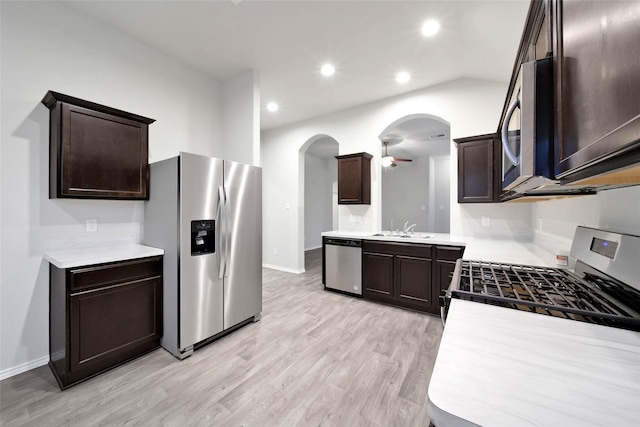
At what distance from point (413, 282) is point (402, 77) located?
2.71 meters

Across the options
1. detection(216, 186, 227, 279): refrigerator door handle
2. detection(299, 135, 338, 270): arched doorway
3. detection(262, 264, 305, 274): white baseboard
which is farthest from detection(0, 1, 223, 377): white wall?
detection(299, 135, 338, 270): arched doorway

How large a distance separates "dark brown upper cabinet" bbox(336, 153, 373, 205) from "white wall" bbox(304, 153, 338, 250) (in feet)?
11.2

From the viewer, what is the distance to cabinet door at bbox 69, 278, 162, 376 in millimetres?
1798

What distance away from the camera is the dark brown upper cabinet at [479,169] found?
2.84 meters

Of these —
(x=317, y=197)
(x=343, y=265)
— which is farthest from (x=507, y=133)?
(x=317, y=197)

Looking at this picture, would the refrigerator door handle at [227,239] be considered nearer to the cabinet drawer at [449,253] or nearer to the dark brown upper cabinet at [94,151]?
the dark brown upper cabinet at [94,151]

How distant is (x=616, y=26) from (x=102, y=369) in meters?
3.13

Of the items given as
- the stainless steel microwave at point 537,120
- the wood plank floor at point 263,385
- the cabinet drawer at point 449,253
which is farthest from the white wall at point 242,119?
the stainless steel microwave at point 537,120

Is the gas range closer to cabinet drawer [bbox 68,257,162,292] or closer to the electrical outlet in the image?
cabinet drawer [bbox 68,257,162,292]

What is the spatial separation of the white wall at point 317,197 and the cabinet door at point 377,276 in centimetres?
402

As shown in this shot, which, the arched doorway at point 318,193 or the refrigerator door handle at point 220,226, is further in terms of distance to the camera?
the arched doorway at point 318,193

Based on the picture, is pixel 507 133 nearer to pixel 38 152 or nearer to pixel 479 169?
pixel 479 169

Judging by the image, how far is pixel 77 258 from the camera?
6.15 feet

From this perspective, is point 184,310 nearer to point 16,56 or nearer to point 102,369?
point 102,369
